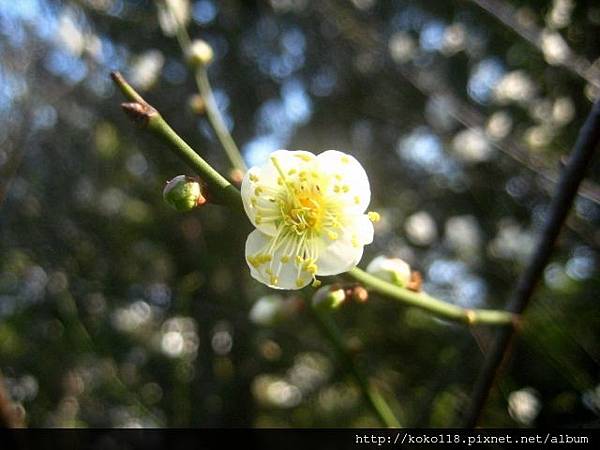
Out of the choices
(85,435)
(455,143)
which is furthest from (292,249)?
(455,143)

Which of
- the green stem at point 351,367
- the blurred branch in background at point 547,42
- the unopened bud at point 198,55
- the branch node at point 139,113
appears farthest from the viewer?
the blurred branch in background at point 547,42

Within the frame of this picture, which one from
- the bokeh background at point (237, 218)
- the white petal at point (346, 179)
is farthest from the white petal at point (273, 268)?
the bokeh background at point (237, 218)

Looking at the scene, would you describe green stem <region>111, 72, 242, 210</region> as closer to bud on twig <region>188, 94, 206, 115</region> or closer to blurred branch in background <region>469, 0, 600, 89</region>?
bud on twig <region>188, 94, 206, 115</region>

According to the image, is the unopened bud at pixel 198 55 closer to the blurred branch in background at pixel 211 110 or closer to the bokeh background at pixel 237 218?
the blurred branch in background at pixel 211 110

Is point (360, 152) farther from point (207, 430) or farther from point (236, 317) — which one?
point (207, 430)

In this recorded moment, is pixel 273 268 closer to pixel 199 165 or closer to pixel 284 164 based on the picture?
pixel 284 164

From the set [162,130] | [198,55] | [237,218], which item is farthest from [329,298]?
[237,218]

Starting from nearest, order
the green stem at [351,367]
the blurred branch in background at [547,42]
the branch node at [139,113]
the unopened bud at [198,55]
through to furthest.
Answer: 1. the branch node at [139,113]
2. the green stem at [351,367]
3. the unopened bud at [198,55]
4. the blurred branch in background at [547,42]
